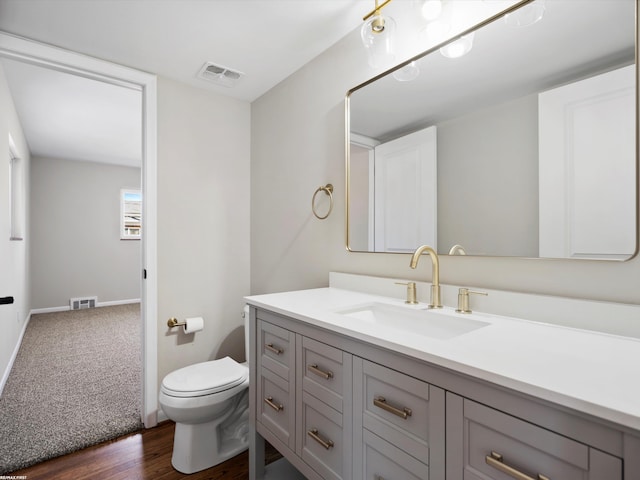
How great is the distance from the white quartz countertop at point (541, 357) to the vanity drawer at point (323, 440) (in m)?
0.29

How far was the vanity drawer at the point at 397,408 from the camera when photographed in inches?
32.3

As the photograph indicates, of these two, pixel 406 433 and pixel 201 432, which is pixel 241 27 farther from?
pixel 201 432

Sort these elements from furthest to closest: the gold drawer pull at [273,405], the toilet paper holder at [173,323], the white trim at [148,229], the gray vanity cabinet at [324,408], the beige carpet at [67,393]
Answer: the toilet paper holder at [173,323]
the white trim at [148,229]
the beige carpet at [67,393]
the gold drawer pull at [273,405]
the gray vanity cabinet at [324,408]

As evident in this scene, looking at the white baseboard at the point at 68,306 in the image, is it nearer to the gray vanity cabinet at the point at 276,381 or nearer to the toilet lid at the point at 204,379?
the toilet lid at the point at 204,379

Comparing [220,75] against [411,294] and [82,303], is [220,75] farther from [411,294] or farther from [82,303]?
[82,303]

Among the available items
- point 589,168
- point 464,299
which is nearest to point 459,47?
point 589,168

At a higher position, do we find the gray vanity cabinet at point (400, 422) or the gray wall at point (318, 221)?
the gray wall at point (318, 221)

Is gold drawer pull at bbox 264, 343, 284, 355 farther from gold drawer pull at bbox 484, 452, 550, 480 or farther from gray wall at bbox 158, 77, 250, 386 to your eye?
gray wall at bbox 158, 77, 250, 386

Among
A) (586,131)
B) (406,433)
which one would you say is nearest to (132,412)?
(406,433)

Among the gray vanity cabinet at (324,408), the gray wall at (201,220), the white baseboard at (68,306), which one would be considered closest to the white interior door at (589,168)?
the gray vanity cabinet at (324,408)

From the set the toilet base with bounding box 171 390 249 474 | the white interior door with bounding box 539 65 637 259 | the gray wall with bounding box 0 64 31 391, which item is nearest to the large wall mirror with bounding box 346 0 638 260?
the white interior door with bounding box 539 65 637 259

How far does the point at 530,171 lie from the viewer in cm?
112

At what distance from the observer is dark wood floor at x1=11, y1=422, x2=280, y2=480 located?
5.47ft

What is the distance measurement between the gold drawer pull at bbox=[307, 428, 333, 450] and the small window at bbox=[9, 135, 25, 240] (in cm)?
369
